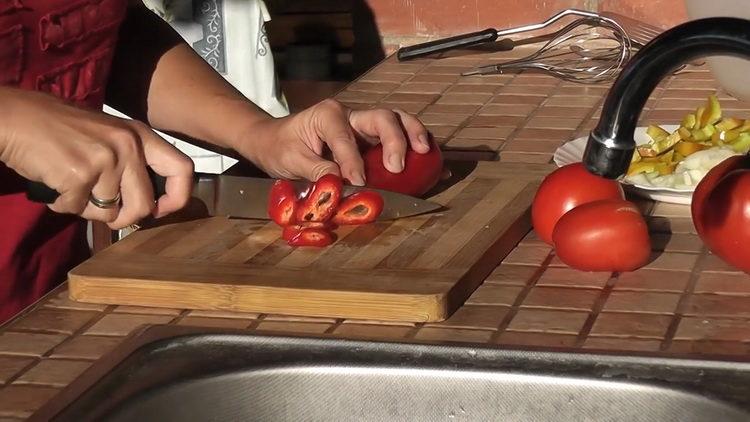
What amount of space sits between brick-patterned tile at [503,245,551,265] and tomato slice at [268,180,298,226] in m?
0.21

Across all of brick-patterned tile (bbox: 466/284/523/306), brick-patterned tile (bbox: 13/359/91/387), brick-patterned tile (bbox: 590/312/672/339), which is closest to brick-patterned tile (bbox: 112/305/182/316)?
brick-patterned tile (bbox: 13/359/91/387)

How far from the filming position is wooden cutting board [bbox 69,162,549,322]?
1.09 m

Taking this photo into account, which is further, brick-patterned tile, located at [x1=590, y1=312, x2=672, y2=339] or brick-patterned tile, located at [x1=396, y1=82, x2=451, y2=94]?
brick-patterned tile, located at [x1=396, y1=82, x2=451, y2=94]

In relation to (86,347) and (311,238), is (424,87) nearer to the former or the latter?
(311,238)

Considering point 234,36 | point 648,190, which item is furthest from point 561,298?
point 234,36

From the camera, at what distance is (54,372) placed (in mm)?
987

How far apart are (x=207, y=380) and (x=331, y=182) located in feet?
1.04

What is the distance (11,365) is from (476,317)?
36 cm

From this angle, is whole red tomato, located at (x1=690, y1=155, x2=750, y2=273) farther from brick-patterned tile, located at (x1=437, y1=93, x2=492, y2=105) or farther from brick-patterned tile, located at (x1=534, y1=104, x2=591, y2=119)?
brick-patterned tile, located at (x1=437, y1=93, x2=492, y2=105)

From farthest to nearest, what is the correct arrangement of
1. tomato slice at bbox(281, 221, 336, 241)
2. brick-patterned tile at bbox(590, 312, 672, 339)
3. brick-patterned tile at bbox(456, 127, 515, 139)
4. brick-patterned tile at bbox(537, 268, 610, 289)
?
brick-patterned tile at bbox(456, 127, 515, 139) < tomato slice at bbox(281, 221, 336, 241) < brick-patterned tile at bbox(537, 268, 610, 289) < brick-patterned tile at bbox(590, 312, 672, 339)

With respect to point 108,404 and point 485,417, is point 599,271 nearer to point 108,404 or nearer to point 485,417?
point 485,417

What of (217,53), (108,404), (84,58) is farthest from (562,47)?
(108,404)

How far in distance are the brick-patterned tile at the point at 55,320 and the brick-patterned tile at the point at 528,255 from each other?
14.6 inches

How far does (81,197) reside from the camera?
1.16 m
